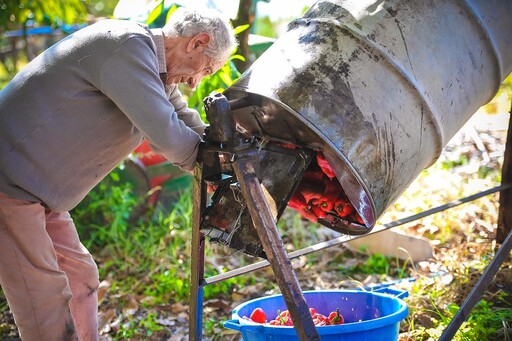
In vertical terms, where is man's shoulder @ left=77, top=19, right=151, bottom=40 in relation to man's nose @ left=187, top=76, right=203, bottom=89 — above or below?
above

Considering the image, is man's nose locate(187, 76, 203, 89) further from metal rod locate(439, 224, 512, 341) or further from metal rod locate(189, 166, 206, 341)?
metal rod locate(439, 224, 512, 341)

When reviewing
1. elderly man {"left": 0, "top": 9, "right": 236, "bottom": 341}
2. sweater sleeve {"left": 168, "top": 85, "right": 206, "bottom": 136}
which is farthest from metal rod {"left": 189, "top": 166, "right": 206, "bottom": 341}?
sweater sleeve {"left": 168, "top": 85, "right": 206, "bottom": 136}

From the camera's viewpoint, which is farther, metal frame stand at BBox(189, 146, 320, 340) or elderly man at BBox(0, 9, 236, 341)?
elderly man at BBox(0, 9, 236, 341)

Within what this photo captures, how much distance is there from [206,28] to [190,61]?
0.52 ft

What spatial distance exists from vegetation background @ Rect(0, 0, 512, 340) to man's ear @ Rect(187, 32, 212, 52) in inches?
48.9

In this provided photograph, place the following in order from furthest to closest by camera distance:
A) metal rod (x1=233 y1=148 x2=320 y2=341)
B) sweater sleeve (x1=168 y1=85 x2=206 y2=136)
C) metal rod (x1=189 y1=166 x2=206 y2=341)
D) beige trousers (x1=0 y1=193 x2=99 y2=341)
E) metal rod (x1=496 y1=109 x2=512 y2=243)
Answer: metal rod (x1=496 y1=109 x2=512 y2=243)
sweater sleeve (x1=168 y1=85 x2=206 y2=136)
metal rod (x1=189 y1=166 x2=206 y2=341)
beige trousers (x1=0 y1=193 x2=99 y2=341)
metal rod (x1=233 y1=148 x2=320 y2=341)

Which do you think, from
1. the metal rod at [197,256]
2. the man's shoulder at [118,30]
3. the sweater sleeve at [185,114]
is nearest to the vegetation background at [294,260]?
the metal rod at [197,256]

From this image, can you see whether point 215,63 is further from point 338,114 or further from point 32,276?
point 32,276

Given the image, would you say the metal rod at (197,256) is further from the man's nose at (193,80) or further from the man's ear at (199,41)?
the man's ear at (199,41)

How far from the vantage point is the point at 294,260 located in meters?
5.36

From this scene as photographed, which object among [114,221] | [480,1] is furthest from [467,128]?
[480,1]

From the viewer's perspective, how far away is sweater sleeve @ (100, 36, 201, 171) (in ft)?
8.64

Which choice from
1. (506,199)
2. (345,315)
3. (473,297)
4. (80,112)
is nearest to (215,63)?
(80,112)

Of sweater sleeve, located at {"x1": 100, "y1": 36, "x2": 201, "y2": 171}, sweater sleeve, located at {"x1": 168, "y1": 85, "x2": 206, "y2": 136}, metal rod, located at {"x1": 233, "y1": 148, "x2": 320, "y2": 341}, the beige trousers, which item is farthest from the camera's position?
sweater sleeve, located at {"x1": 168, "y1": 85, "x2": 206, "y2": 136}
